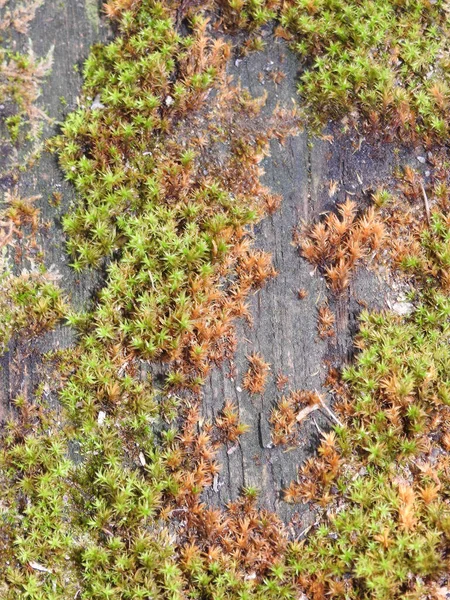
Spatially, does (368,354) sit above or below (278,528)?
above

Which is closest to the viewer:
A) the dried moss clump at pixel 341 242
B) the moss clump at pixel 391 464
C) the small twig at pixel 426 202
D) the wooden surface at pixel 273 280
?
the moss clump at pixel 391 464

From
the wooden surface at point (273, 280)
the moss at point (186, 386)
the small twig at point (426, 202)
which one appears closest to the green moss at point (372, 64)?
the moss at point (186, 386)

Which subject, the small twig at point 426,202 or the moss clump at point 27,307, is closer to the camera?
the moss clump at point 27,307

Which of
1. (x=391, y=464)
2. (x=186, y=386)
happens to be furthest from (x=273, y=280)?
(x=391, y=464)

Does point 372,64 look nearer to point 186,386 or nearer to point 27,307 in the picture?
point 186,386

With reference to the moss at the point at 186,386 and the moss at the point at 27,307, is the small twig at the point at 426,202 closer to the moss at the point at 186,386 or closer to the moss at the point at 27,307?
the moss at the point at 186,386

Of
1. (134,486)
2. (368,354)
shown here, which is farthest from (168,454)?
(368,354)

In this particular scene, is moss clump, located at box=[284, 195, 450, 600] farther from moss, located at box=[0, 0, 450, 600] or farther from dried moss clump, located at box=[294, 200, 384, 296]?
dried moss clump, located at box=[294, 200, 384, 296]

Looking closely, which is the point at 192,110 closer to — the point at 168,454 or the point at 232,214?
the point at 232,214
